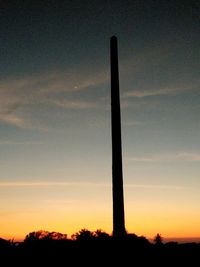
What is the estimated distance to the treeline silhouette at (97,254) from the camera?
1620cm

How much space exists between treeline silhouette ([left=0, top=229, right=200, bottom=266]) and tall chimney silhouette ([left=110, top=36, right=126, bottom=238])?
0.81 meters

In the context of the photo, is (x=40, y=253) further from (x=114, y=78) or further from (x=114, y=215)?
(x=114, y=78)

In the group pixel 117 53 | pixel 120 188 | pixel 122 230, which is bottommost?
pixel 122 230

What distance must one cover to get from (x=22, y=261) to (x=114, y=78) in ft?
35.7

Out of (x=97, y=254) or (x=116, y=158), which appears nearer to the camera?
(x=97, y=254)

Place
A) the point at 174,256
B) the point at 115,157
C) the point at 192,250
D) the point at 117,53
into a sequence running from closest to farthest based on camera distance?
the point at 174,256 → the point at 192,250 → the point at 115,157 → the point at 117,53

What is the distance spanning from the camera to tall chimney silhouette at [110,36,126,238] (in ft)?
62.7

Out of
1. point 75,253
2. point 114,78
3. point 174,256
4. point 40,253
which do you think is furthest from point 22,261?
point 114,78

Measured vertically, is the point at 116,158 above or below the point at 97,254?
above

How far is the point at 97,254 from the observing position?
55.7 ft

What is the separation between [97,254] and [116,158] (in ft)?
16.9

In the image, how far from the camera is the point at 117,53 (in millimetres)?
21594

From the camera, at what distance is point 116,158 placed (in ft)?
64.6

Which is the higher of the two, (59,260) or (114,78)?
(114,78)
